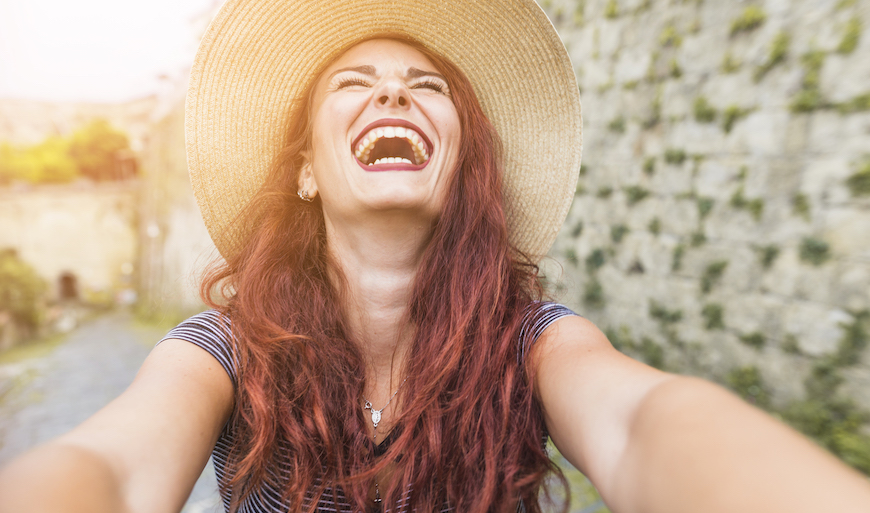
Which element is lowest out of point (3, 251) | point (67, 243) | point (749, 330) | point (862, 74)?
point (67, 243)

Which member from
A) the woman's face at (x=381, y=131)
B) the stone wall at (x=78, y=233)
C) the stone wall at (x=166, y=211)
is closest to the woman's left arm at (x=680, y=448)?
the woman's face at (x=381, y=131)

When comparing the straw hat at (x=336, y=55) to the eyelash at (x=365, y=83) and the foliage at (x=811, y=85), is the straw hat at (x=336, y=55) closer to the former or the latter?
the eyelash at (x=365, y=83)

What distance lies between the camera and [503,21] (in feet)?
5.37

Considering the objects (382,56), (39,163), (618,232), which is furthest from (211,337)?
(39,163)

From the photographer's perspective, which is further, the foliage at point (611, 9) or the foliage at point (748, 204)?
the foliage at point (611, 9)

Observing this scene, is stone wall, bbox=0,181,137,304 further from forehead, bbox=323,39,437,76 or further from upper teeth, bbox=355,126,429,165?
upper teeth, bbox=355,126,429,165

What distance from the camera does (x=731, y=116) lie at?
318cm

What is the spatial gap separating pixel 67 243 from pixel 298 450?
533 inches

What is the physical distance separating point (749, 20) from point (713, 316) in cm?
205

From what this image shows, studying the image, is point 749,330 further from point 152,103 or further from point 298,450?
point 152,103

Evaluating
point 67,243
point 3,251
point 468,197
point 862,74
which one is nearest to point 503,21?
point 468,197

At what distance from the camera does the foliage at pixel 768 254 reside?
2.94 metres

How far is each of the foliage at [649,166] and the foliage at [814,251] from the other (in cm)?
130

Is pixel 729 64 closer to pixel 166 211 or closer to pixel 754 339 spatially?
pixel 754 339
